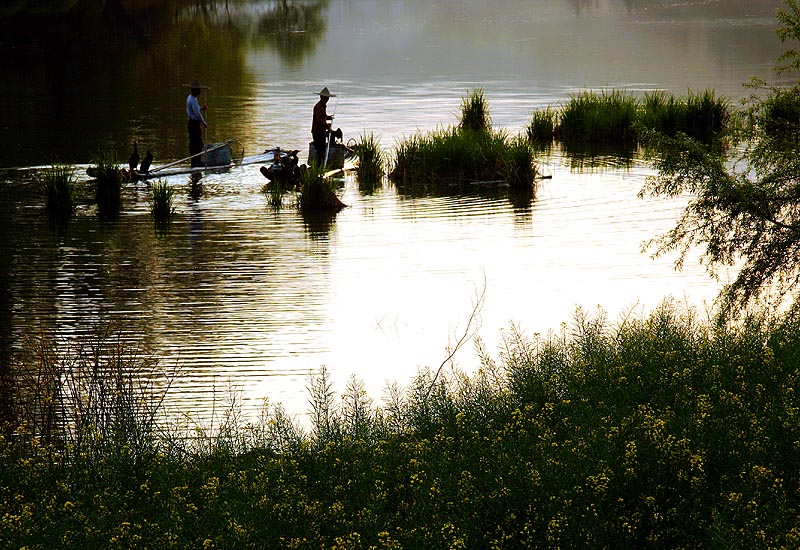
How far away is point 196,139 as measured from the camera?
30.8 metres

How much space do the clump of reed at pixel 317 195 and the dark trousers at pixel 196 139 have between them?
4888 mm

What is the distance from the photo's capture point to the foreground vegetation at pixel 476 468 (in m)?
8.24

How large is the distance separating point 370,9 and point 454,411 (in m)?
162

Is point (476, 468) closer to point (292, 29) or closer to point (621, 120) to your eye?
point (621, 120)

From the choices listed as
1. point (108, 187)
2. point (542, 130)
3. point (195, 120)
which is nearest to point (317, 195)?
point (108, 187)

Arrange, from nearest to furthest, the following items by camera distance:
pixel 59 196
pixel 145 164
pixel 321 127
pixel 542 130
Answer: pixel 59 196 → pixel 145 164 → pixel 321 127 → pixel 542 130

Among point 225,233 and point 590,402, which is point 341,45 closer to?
point 225,233

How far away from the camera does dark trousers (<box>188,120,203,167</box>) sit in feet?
98.5

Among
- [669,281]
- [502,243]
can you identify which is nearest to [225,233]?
[502,243]

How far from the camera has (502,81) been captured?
63.5m

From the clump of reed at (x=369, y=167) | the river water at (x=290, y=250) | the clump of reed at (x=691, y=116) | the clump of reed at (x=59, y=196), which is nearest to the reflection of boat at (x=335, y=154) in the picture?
the clump of reed at (x=369, y=167)

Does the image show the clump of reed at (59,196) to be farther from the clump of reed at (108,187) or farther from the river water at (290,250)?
the clump of reed at (108,187)

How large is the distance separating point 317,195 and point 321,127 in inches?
136

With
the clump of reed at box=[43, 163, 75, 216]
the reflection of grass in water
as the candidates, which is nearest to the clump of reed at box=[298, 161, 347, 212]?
the clump of reed at box=[43, 163, 75, 216]
